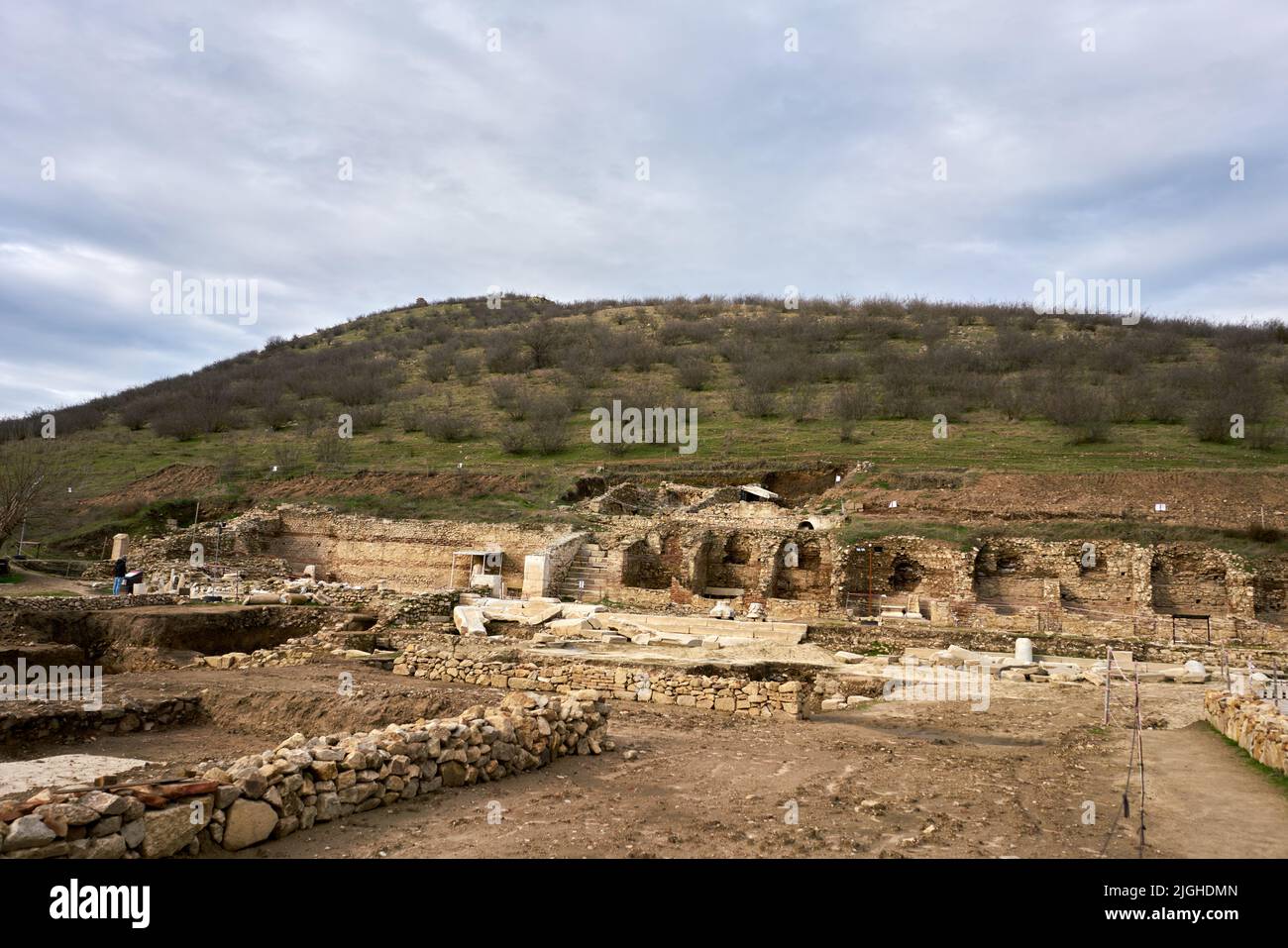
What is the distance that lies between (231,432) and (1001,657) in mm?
63581

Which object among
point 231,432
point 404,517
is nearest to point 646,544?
point 404,517

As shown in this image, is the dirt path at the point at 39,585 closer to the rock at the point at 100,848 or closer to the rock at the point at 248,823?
the rock at the point at 248,823

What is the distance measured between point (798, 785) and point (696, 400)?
56829 millimetres

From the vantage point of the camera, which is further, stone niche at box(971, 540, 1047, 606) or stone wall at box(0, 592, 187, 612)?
stone niche at box(971, 540, 1047, 606)

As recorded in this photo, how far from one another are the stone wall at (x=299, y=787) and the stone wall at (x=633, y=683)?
3.83 m

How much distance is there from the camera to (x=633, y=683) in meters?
14.4

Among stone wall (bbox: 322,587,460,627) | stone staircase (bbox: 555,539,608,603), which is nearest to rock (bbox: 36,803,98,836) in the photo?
stone wall (bbox: 322,587,460,627)

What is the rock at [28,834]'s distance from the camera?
15.7 ft

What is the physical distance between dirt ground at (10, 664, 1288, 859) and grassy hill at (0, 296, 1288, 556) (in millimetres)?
23305

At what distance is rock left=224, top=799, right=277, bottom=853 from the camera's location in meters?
5.93

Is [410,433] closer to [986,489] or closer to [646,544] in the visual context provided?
[646,544]

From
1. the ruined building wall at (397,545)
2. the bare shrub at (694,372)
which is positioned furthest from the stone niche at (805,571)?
the bare shrub at (694,372)

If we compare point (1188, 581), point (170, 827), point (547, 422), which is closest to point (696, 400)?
point (547, 422)

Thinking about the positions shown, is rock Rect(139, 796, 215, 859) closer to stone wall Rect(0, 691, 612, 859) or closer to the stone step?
stone wall Rect(0, 691, 612, 859)
